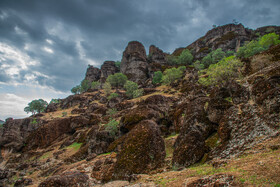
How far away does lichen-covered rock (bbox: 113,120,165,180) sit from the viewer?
13.4 metres

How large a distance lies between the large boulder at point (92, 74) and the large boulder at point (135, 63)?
3121cm

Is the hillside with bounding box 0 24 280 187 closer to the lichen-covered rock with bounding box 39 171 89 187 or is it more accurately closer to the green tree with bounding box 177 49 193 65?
the lichen-covered rock with bounding box 39 171 89 187

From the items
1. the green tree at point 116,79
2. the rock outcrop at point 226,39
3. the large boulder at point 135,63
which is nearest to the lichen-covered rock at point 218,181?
the large boulder at point 135,63

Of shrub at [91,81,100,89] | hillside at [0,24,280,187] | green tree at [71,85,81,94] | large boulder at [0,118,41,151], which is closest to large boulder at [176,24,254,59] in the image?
hillside at [0,24,280,187]

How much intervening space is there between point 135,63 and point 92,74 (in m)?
54.0

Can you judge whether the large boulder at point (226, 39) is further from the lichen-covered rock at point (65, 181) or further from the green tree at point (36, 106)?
the green tree at point (36, 106)

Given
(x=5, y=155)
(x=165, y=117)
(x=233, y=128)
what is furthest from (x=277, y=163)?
(x=5, y=155)

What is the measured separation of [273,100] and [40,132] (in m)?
61.2

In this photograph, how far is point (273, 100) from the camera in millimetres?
10273

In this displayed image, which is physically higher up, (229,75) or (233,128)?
(229,75)

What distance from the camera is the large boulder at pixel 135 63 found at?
12536 centimetres

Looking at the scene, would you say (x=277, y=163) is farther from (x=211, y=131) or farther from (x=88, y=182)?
(x=88, y=182)

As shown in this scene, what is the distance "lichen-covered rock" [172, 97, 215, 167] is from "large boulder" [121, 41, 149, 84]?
104 m

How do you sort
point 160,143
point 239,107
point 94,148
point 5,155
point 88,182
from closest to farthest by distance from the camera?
1. point 239,107
2. point 88,182
3. point 160,143
4. point 94,148
5. point 5,155
